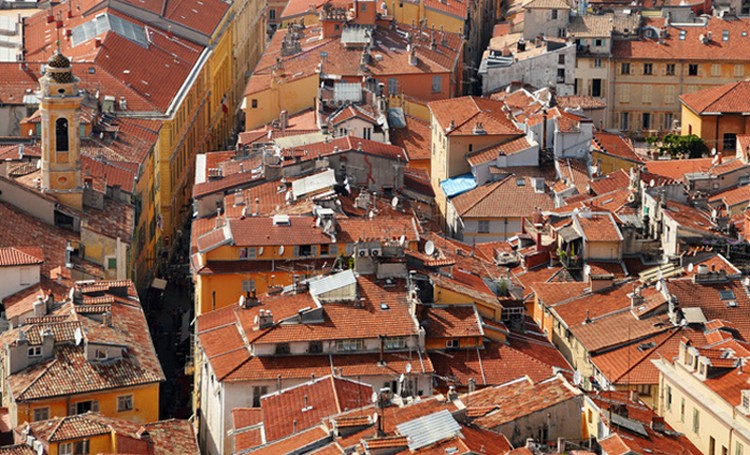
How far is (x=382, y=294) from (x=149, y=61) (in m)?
58.8

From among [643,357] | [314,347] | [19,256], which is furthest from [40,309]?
[643,357]

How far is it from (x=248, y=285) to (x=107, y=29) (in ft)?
174

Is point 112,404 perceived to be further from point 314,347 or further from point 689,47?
point 689,47

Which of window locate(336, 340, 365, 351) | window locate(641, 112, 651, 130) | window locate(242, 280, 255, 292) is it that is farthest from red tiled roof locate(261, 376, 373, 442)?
window locate(641, 112, 651, 130)

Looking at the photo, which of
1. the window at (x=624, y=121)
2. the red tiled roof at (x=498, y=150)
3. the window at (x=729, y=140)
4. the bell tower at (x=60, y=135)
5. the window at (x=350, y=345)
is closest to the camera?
the window at (x=350, y=345)

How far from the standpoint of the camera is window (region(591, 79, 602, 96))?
141 meters

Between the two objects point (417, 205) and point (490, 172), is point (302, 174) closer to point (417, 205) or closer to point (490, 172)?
point (417, 205)

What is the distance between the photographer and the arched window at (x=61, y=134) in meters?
103

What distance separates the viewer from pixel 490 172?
115m

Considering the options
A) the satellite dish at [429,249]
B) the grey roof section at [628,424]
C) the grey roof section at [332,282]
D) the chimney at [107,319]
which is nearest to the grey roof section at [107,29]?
the satellite dish at [429,249]

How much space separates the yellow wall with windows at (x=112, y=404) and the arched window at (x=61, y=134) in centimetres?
2790

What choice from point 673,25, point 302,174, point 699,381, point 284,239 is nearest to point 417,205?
point 302,174

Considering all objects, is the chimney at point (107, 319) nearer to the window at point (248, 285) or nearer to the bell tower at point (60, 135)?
the window at point (248, 285)

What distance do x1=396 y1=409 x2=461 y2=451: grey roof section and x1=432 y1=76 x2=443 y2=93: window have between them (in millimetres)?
69378
